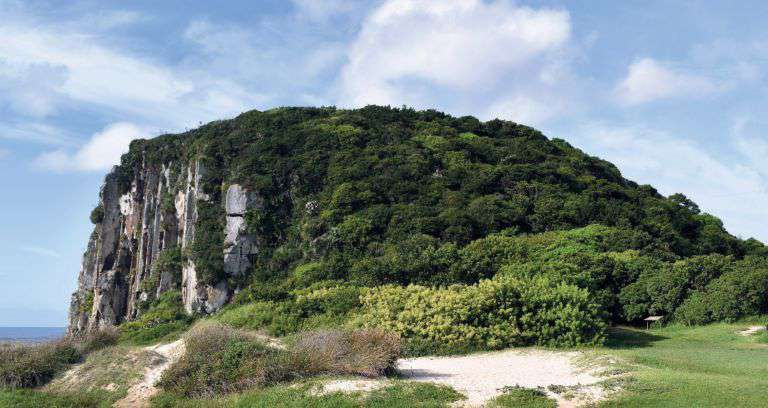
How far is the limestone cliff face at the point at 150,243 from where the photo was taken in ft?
116

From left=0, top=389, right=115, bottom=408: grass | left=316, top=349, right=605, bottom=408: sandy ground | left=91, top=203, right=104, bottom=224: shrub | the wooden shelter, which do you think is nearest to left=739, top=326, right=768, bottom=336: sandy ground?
the wooden shelter

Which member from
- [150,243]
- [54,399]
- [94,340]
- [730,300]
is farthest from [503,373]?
[150,243]

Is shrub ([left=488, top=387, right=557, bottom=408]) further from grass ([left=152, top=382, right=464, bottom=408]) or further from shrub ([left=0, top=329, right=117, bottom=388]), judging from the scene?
shrub ([left=0, top=329, right=117, bottom=388])

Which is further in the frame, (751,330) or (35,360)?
(751,330)

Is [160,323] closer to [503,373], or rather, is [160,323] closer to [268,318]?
[268,318]

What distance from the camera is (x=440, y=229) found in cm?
3328

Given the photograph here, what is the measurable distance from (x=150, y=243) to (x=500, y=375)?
123 ft

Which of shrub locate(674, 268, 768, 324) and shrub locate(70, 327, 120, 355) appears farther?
shrub locate(674, 268, 768, 324)

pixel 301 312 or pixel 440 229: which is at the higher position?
pixel 440 229

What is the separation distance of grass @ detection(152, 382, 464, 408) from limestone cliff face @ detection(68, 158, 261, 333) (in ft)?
66.7

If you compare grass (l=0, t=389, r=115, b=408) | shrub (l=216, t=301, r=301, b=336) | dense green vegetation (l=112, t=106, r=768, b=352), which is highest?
dense green vegetation (l=112, t=106, r=768, b=352)

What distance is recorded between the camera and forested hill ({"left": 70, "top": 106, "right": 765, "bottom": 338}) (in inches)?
1299

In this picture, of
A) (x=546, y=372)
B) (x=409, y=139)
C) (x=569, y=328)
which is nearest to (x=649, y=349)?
(x=569, y=328)

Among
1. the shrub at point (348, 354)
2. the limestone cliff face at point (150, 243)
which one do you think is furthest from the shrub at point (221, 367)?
the limestone cliff face at point (150, 243)
